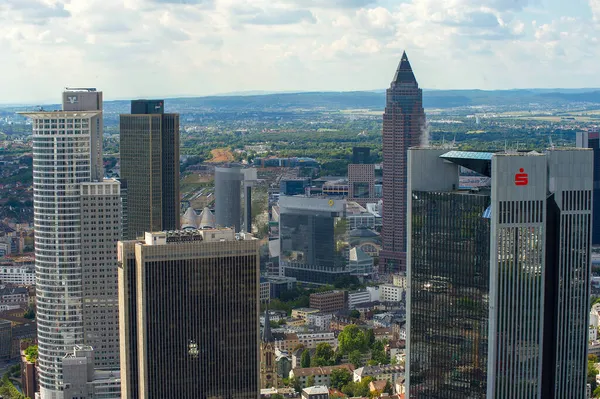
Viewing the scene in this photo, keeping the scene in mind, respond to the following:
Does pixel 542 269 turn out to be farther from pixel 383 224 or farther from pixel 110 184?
pixel 383 224

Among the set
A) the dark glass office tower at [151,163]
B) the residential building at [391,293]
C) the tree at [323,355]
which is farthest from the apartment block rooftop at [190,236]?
the residential building at [391,293]

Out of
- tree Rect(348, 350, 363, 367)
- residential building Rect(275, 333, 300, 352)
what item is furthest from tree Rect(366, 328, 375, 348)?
residential building Rect(275, 333, 300, 352)

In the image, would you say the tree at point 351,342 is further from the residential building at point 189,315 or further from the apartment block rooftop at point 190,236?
the apartment block rooftop at point 190,236

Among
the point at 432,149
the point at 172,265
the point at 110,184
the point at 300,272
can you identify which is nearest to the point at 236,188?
the point at 300,272

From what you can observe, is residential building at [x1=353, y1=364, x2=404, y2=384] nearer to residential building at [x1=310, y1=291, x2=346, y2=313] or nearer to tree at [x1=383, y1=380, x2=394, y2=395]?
tree at [x1=383, y1=380, x2=394, y2=395]

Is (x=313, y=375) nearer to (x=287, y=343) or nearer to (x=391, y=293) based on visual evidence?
(x=287, y=343)
